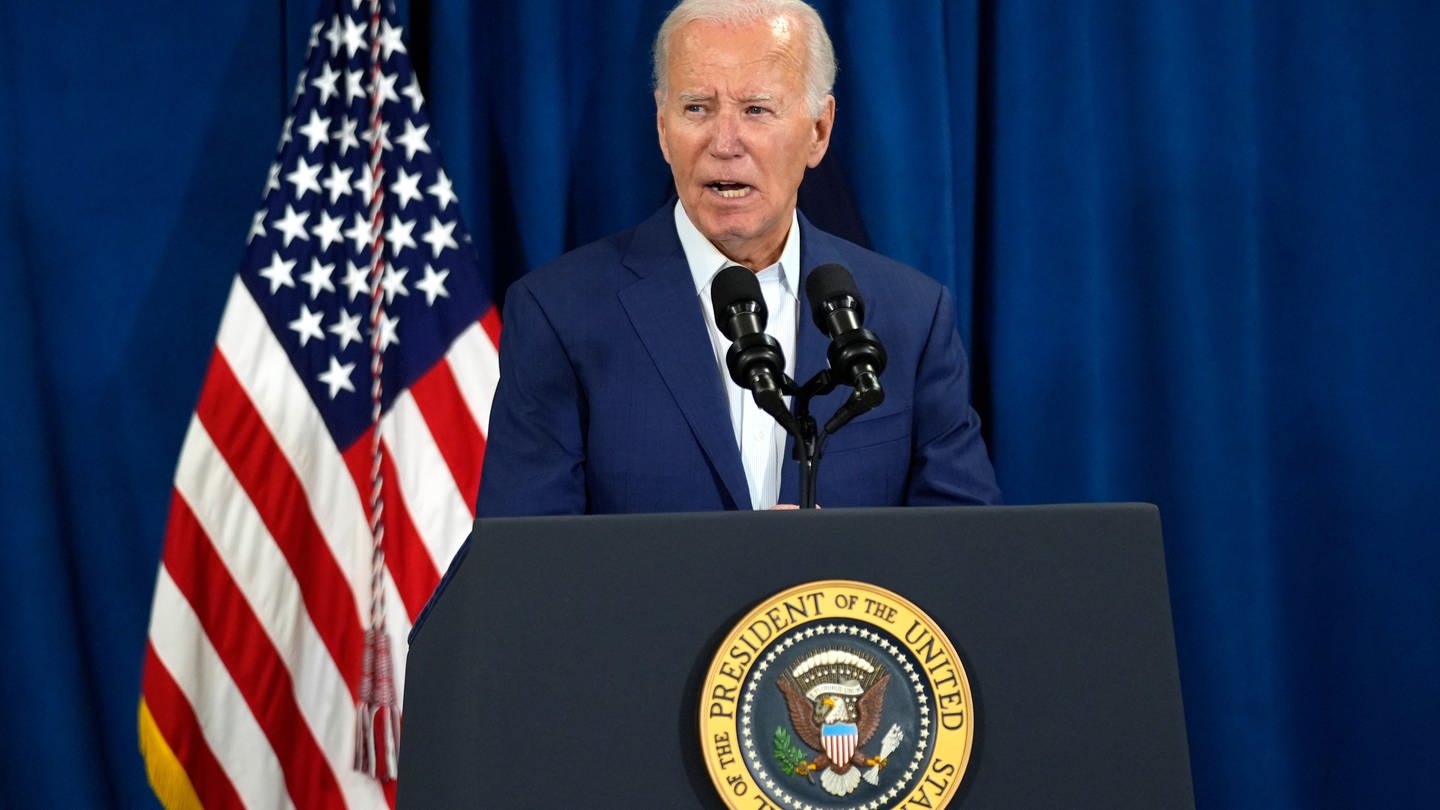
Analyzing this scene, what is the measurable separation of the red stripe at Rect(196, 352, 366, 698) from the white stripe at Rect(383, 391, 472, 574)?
0.14 meters

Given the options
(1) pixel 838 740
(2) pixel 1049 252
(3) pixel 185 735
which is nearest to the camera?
(1) pixel 838 740

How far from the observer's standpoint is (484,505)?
208 cm

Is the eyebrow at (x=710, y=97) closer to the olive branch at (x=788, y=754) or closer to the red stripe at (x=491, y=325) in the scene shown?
the red stripe at (x=491, y=325)

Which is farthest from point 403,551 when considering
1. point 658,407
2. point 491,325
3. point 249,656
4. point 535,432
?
point 658,407

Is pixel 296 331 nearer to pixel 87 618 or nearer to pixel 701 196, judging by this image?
pixel 87 618

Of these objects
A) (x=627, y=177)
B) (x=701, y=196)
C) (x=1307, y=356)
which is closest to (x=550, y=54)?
(x=627, y=177)

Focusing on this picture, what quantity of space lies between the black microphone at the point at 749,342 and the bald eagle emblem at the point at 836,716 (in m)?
0.28

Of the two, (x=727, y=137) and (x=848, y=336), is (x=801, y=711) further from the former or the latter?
(x=727, y=137)

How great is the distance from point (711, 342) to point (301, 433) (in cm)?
99

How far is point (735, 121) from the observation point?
217cm

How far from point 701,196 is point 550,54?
2.91 feet

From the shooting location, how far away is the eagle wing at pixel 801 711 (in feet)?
3.68

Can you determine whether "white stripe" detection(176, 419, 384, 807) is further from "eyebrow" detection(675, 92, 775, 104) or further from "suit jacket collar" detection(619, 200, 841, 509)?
"eyebrow" detection(675, 92, 775, 104)

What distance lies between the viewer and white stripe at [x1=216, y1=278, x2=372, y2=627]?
106 inches
